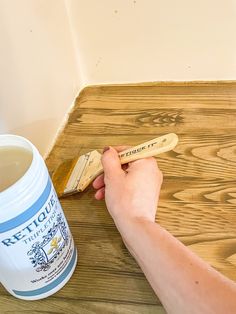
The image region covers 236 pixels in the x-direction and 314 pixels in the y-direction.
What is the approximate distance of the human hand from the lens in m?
0.49

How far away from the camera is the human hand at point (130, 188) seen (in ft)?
1.62

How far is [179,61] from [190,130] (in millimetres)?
167

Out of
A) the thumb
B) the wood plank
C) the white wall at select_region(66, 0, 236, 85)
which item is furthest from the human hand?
the white wall at select_region(66, 0, 236, 85)

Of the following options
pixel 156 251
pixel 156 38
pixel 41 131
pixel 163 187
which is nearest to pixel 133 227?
pixel 156 251

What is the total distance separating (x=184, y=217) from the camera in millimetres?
574

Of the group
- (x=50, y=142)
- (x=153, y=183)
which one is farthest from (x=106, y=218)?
(x=50, y=142)

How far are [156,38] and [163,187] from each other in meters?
0.33

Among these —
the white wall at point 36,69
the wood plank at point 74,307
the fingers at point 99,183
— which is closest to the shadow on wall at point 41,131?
the white wall at point 36,69

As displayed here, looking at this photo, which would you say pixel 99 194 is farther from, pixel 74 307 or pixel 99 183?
pixel 74 307

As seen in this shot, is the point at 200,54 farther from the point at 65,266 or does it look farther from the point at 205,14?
the point at 65,266

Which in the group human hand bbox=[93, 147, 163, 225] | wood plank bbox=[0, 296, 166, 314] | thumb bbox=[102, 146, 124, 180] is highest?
thumb bbox=[102, 146, 124, 180]

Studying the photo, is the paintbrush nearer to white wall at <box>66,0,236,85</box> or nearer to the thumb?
the thumb

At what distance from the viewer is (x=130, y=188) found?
0.51 m

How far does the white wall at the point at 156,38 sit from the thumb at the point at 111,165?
13.5 inches
